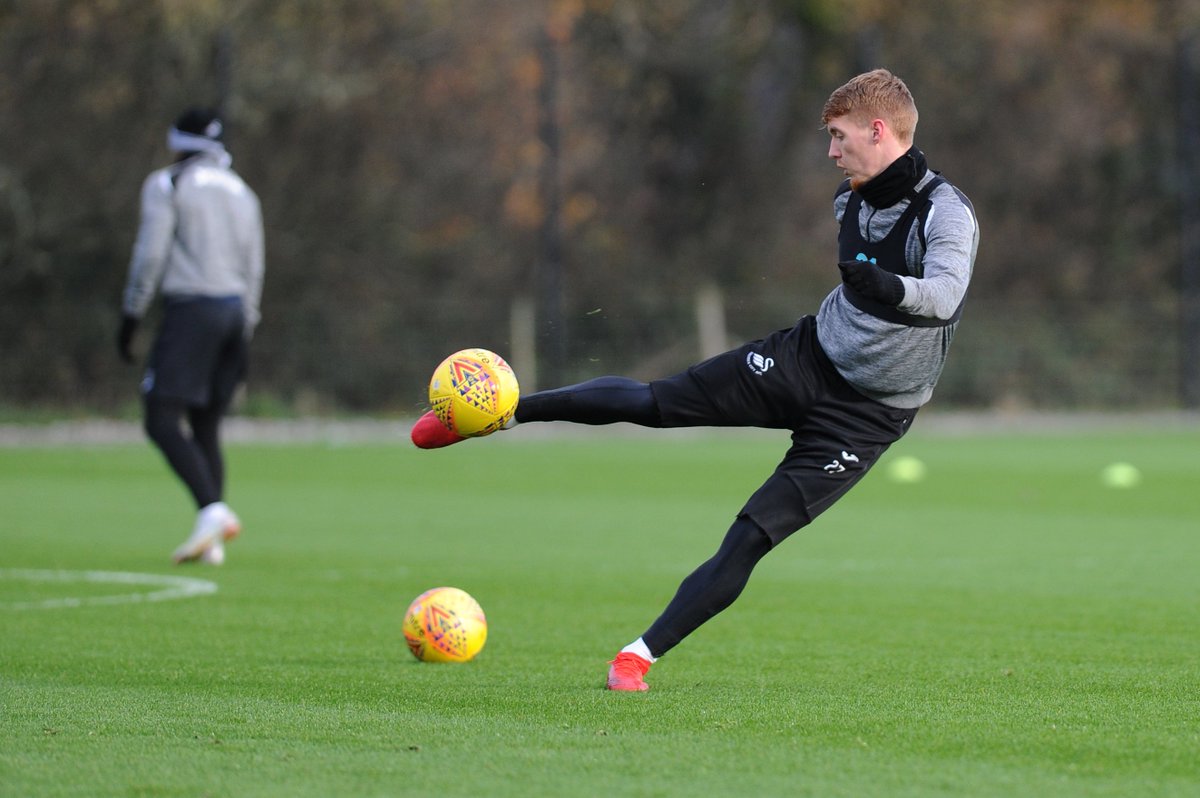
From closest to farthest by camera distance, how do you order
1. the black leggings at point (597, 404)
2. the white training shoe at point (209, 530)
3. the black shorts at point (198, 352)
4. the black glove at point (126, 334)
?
the black leggings at point (597, 404), the white training shoe at point (209, 530), the black shorts at point (198, 352), the black glove at point (126, 334)

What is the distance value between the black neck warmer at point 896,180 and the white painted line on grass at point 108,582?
14.2 ft

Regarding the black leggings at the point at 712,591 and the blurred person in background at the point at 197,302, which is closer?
the black leggings at the point at 712,591

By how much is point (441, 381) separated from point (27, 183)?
22626mm

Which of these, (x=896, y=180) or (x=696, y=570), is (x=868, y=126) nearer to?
(x=896, y=180)

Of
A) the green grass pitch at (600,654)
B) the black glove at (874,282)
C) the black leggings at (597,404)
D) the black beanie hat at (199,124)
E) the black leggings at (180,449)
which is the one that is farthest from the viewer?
the black beanie hat at (199,124)

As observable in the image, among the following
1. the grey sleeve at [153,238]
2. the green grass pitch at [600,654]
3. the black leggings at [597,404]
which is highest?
the grey sleeve at [153,238]

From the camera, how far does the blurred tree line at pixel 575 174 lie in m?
27.7

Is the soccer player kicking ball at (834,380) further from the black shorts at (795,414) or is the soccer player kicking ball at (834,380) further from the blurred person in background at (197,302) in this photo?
the blurred person in background at (197,302)

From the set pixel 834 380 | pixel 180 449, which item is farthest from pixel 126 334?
pixel 834 380

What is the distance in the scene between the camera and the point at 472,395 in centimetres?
612

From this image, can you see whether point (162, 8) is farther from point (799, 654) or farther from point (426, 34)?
point (799, 654)

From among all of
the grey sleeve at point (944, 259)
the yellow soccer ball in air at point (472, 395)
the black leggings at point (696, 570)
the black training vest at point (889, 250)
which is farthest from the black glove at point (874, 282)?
the yellow soccer ball in air at point (472, 395)

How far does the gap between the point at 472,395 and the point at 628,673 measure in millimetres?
1019

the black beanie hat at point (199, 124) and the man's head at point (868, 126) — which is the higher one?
the black beanie hat at point (199, 124)
